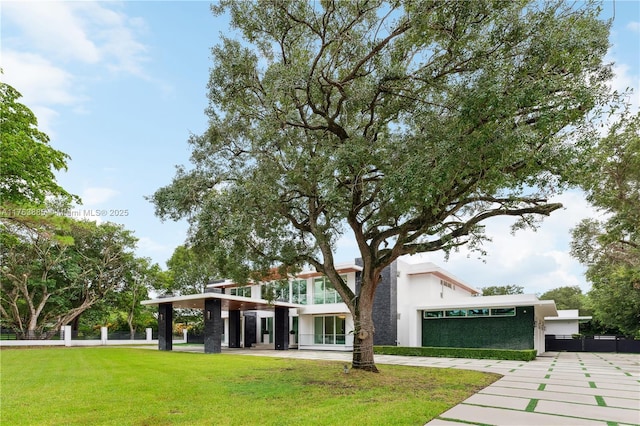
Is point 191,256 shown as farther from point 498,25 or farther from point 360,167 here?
point 498,25

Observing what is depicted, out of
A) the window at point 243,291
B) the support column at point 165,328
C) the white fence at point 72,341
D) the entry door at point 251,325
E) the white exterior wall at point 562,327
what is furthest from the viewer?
the white exterior wall at point 562,327

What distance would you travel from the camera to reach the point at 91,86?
12133 millimetres

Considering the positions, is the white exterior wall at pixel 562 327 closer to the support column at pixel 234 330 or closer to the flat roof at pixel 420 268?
the flat roof at pixel 420 268

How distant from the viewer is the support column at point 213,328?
20.7m

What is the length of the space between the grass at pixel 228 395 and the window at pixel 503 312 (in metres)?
9.47

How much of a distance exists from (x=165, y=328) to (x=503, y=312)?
711 inches

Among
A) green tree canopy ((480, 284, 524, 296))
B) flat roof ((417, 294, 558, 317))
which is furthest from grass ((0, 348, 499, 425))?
green tree canopy ((480, 284, 524, 296))

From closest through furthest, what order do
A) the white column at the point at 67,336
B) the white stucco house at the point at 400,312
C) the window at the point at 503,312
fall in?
the window at the point at 503,312 → the white stucco house at the point at 400,312 → the white column at the point at 67,336

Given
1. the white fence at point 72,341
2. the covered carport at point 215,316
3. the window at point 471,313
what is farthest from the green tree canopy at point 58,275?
the window at point 471,313

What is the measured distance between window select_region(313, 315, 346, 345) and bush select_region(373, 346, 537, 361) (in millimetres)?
4065

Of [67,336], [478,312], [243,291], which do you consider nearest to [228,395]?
[478,312]

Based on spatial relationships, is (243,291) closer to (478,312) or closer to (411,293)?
(411,293)

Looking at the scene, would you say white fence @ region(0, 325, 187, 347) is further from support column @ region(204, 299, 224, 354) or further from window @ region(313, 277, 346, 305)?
window @ region(313, 277, 346, 305)

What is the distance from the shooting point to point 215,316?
20.8m
